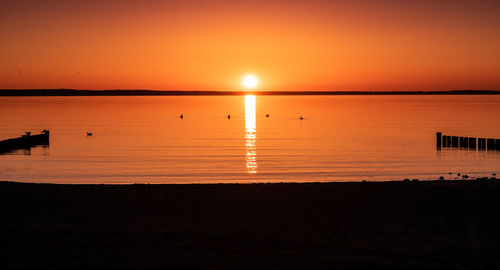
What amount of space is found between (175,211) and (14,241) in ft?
14.6

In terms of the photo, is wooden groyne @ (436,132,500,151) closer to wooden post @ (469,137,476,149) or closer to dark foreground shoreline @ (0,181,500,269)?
wooden post @ (469,137,476,149)

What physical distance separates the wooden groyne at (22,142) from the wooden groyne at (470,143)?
38.8 metres

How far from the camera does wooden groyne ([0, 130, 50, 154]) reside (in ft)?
160

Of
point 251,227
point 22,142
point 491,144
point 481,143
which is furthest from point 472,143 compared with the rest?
point 251,227

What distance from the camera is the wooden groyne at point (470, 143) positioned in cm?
4825

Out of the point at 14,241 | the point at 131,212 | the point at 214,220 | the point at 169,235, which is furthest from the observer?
the point at 131,212

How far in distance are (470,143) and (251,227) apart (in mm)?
43449

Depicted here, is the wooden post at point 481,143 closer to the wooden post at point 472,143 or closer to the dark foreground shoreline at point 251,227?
the wooden post at point 472,143

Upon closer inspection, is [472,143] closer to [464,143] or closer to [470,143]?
[470,143]

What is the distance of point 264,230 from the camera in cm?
1167

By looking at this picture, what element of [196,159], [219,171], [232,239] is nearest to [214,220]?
[232,239]

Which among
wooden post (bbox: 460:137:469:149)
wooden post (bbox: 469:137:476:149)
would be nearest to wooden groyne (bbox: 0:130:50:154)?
wooden post (bbox: 460:137:469:149)

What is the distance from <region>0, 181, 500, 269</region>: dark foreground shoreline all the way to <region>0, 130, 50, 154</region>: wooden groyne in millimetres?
33360

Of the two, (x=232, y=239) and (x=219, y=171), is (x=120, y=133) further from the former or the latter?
(x=232, y=239)
